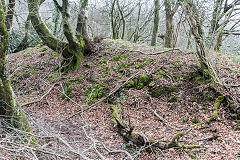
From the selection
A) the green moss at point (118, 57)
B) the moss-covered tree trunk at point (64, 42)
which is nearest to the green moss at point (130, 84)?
the green moss at point (118, 57)

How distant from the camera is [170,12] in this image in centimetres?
866

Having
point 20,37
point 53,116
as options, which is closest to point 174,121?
point 53,116

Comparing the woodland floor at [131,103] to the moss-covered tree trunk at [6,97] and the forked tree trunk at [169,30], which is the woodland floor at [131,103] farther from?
the forked tree trunk at [169,30]

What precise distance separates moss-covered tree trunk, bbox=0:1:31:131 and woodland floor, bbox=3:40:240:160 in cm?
32

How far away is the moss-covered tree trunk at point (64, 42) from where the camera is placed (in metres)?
7.45

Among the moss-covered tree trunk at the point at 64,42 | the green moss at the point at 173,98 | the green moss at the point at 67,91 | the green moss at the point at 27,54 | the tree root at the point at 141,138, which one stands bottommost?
the tree root at the point at 141,138

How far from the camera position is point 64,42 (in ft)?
27.0

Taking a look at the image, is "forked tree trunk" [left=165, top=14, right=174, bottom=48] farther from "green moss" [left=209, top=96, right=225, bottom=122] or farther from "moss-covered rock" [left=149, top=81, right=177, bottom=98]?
"green moss" [left=209, top=96, right=225, bottom=122]

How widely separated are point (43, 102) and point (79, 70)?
227 centimetres

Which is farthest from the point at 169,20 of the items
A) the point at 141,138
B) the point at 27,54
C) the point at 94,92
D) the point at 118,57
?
the point at 27,54

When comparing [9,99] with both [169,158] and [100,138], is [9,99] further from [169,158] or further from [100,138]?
[169,158]

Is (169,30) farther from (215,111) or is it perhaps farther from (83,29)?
(215,111)

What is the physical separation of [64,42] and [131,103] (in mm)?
4913

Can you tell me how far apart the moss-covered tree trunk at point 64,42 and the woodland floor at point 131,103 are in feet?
1.85
